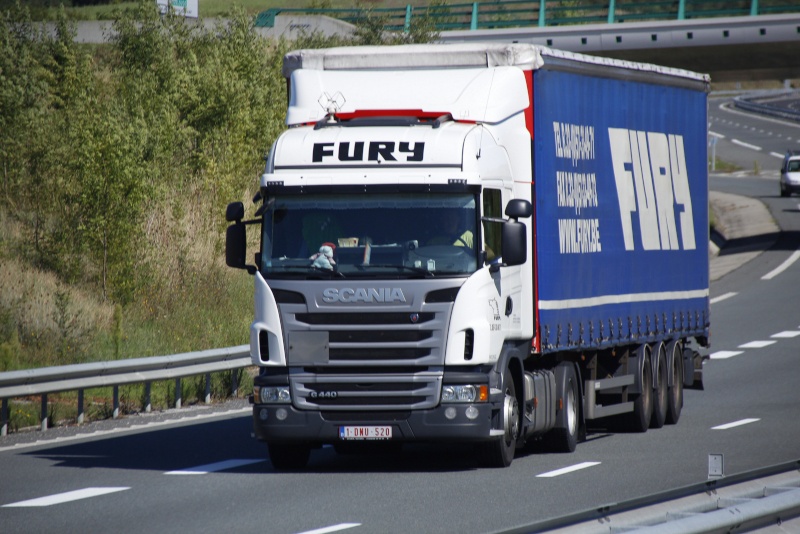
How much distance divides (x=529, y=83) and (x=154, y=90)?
1952 cm

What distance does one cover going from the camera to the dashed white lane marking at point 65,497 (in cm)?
1133

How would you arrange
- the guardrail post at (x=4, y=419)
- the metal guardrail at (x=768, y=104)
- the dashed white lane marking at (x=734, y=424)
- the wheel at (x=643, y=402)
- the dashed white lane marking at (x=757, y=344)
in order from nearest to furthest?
the guardrail post at (x=4, y=419) < the wheel at (x=643, y=402) < the dashed white lane marking at (x=734, y=424) < the dashed white lane marking at (x=757, y=344) < the metal guardrail at (x=768, y=104)

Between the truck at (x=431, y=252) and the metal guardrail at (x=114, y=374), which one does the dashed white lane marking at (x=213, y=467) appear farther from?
the metal guardrail at (x=114, y=374)

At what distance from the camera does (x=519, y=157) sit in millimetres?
13750

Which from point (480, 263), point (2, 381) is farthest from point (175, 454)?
point (480, 263)

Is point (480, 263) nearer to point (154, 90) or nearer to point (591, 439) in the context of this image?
point (591, 439)

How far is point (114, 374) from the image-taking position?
56.8ft

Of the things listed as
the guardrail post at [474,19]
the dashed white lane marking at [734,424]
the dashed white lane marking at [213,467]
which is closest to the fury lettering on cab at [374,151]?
the dashed white lane marking at [213,467]

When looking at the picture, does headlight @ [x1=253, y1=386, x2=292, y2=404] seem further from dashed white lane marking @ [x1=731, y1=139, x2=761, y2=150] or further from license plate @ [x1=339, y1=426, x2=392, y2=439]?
dashed white lane marking @ [x1=731, y1=139, x2=761, y2=150]

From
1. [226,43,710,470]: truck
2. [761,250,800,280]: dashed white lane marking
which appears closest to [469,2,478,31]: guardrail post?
[761,250,800,280]: dashed white lane marking

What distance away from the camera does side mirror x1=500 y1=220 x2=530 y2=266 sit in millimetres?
12594

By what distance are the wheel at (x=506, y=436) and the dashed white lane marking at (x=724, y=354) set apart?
1386 cm

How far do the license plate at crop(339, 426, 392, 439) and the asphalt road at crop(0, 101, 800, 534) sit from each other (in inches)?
15.2

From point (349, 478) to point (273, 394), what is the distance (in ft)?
3.22
